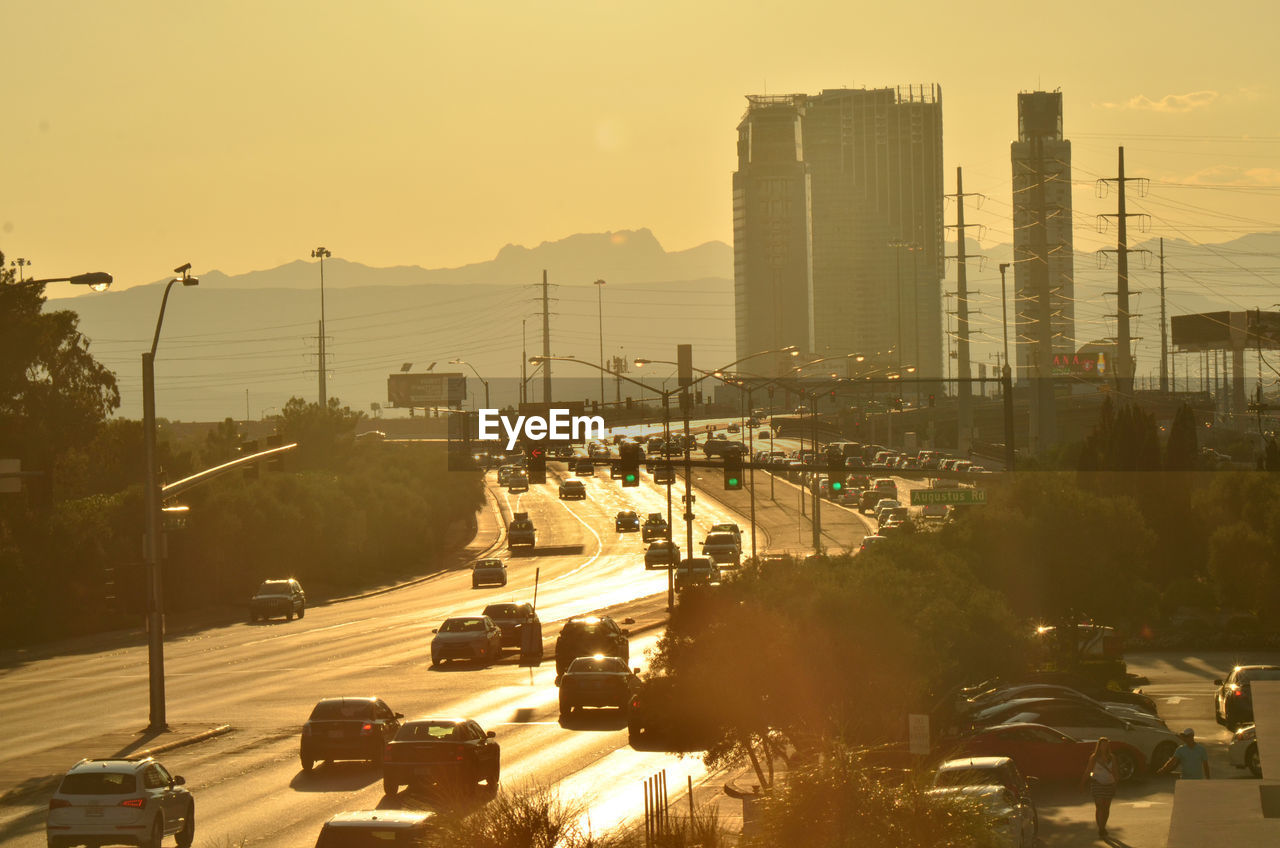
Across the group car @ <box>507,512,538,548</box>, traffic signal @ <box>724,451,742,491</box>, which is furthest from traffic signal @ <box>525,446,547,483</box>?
car @ <box>507,512,538,548</box>

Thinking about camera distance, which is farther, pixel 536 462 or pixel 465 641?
pixel 536 462

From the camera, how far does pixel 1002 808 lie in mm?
19484

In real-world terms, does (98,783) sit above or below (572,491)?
above

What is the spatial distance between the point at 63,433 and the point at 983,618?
59638 millimetres

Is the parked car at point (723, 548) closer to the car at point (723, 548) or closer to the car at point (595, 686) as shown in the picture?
the car at point (723, 548)

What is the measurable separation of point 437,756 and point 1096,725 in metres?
13.6

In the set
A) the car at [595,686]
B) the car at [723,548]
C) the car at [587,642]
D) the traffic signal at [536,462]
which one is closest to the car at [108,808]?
the car at [595,686]

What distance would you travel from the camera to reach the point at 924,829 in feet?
42.8

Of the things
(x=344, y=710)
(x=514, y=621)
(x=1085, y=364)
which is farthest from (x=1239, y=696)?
(x=1085, y=364)

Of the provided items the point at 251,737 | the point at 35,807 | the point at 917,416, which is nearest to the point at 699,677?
the point at 35,807

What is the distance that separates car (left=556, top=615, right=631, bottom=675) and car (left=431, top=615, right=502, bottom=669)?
500 cm

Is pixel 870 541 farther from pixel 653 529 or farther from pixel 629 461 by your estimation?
pixel 653 529

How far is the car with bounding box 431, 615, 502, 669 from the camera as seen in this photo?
1925 inches

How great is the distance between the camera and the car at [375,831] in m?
16.4
